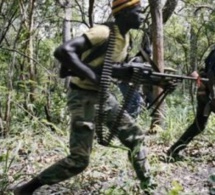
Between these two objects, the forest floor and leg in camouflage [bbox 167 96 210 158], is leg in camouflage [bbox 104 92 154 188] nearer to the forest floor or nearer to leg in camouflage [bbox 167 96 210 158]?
the forest floor

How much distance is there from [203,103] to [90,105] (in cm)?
225

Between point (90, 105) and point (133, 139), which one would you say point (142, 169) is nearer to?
point (133, 139)

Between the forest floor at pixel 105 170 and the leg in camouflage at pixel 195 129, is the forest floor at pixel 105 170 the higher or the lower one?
the lower one

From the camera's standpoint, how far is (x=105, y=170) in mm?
4996

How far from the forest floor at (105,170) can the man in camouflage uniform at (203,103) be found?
0.19 m

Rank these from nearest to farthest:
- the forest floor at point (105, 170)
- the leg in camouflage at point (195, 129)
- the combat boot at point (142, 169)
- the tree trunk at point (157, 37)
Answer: the combat boot at point (142, 169) → the forest floor at point (105, 170) → the leg in camouflage at point (195, 129) → the tree trunk at point (157, 37)

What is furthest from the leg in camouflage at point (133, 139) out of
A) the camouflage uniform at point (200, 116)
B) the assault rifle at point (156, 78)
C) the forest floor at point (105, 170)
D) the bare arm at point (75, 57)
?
the camouflage uniform at point (200, 116)

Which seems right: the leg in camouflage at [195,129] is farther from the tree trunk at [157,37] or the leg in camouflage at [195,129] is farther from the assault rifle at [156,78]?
the assault rifle at [156,78]

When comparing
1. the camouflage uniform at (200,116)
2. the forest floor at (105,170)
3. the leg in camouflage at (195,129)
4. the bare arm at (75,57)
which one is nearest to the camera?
the bare arm at (75,57)

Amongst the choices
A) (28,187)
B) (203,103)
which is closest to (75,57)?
(28,187)

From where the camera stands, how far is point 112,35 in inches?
141

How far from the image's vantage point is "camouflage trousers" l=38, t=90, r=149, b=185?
3.69m

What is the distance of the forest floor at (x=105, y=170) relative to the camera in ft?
13.8

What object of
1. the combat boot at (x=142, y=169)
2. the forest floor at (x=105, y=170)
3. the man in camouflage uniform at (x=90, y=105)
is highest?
the man in camouflage uniform at (x=90, y=105)
